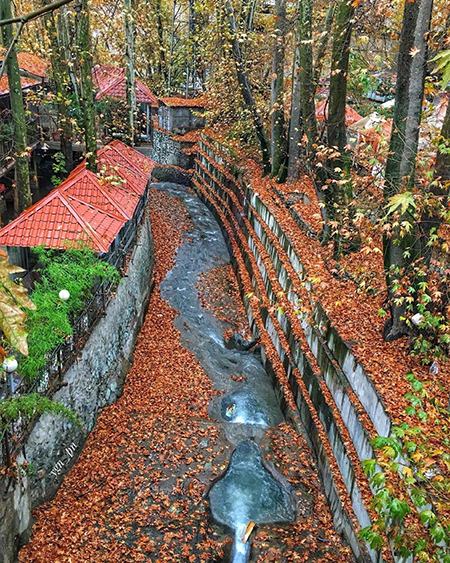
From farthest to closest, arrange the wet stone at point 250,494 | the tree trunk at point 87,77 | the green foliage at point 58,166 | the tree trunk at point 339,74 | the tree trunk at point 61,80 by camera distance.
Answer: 1. the green foliage at point 58,166
2. the tree trunk at point 61,80
3. the tree trunk at point 87,77
4. the tree trunk at point 339,74
5. the wet stone at point 250,494

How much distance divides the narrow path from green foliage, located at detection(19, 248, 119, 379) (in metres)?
3.11

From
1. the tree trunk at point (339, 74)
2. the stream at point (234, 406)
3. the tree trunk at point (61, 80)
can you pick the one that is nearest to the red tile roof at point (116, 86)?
the tree trunk at point (61, 80)

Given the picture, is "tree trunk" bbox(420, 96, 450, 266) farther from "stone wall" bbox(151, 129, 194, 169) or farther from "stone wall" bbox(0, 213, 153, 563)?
"stone wall" bbox(151, 129, 194, 169)

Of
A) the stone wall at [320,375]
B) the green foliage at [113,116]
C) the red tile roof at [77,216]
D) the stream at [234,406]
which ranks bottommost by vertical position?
the stream at [234,406]

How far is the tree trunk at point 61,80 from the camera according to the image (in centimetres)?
1761

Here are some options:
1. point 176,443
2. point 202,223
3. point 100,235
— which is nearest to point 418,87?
point 100,235

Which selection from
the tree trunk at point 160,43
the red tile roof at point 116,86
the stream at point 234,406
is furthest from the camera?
the tree trunk at point 160,43

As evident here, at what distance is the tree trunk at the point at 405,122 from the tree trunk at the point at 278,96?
30.0 feet

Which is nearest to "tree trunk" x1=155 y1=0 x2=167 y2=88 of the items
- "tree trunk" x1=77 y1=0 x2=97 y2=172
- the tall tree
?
"tree trunk" x1=77 y1=0 x2=97 y2=172

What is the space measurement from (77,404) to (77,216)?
16.0 ft

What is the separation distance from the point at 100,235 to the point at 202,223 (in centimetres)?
1616

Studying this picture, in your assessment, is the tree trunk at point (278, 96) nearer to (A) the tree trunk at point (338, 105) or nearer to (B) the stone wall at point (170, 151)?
(A) the tree trunk at point (338, 105)

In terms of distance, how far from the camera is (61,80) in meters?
18.9

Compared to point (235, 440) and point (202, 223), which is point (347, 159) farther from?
point (202, 223)
